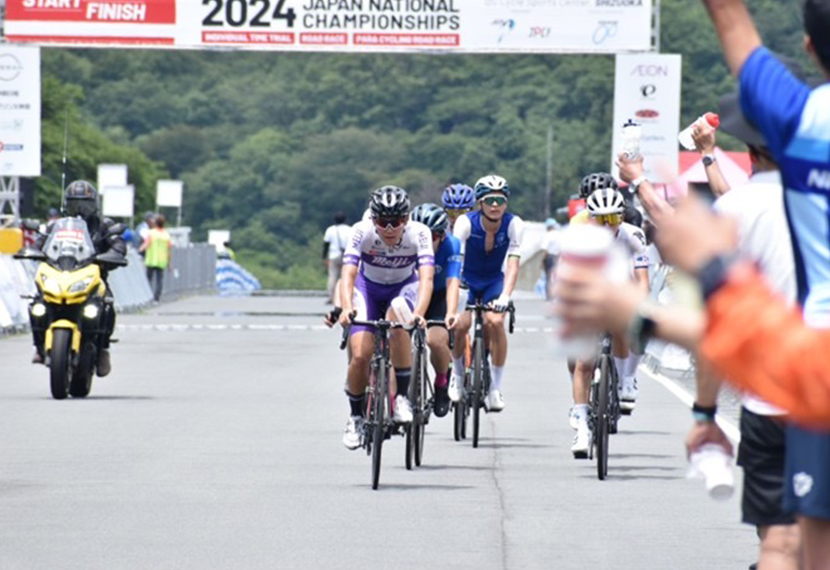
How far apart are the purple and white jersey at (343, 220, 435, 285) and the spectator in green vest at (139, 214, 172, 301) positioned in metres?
28.7

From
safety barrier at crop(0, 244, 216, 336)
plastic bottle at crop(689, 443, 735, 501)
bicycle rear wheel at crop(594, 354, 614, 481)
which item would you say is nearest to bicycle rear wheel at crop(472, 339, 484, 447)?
bicycle rear wheel at crop(594, 354, 614, 481)

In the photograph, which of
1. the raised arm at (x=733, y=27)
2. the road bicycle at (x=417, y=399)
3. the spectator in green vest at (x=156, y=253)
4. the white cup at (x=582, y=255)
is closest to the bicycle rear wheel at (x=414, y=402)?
A: the road bicycle at (x=417, y=399)

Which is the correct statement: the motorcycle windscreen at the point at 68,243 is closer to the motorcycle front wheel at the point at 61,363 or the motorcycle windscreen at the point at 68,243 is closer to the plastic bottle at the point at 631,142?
the motorcycle front wheel at the point at 61,363

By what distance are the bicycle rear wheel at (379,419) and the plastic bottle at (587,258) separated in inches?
336

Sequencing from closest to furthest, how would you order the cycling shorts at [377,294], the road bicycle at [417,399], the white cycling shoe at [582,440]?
the road bicycle at [417,399], the cycling shorts at [377,294], the white cycling shoe at [582,440]

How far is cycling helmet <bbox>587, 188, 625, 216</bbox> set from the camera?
1290cm

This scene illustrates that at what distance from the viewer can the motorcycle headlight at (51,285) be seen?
59.4 feet

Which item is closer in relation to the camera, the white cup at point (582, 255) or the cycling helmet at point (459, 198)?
the white cup at point (582, 255)

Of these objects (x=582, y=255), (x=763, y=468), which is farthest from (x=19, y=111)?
(x=582, y=255)

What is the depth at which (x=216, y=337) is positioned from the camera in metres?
30.7

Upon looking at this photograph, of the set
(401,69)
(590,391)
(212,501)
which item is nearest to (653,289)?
(590,391)

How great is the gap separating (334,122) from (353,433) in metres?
141

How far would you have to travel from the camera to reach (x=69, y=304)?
18.2 meters

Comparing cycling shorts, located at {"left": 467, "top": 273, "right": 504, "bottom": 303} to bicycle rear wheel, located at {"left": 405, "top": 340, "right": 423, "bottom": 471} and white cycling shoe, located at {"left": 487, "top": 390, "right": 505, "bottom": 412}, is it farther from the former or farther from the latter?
bicycle rear wheel, located at {"left": 405, "top": 340, "right": 423, "bottom": 471}
